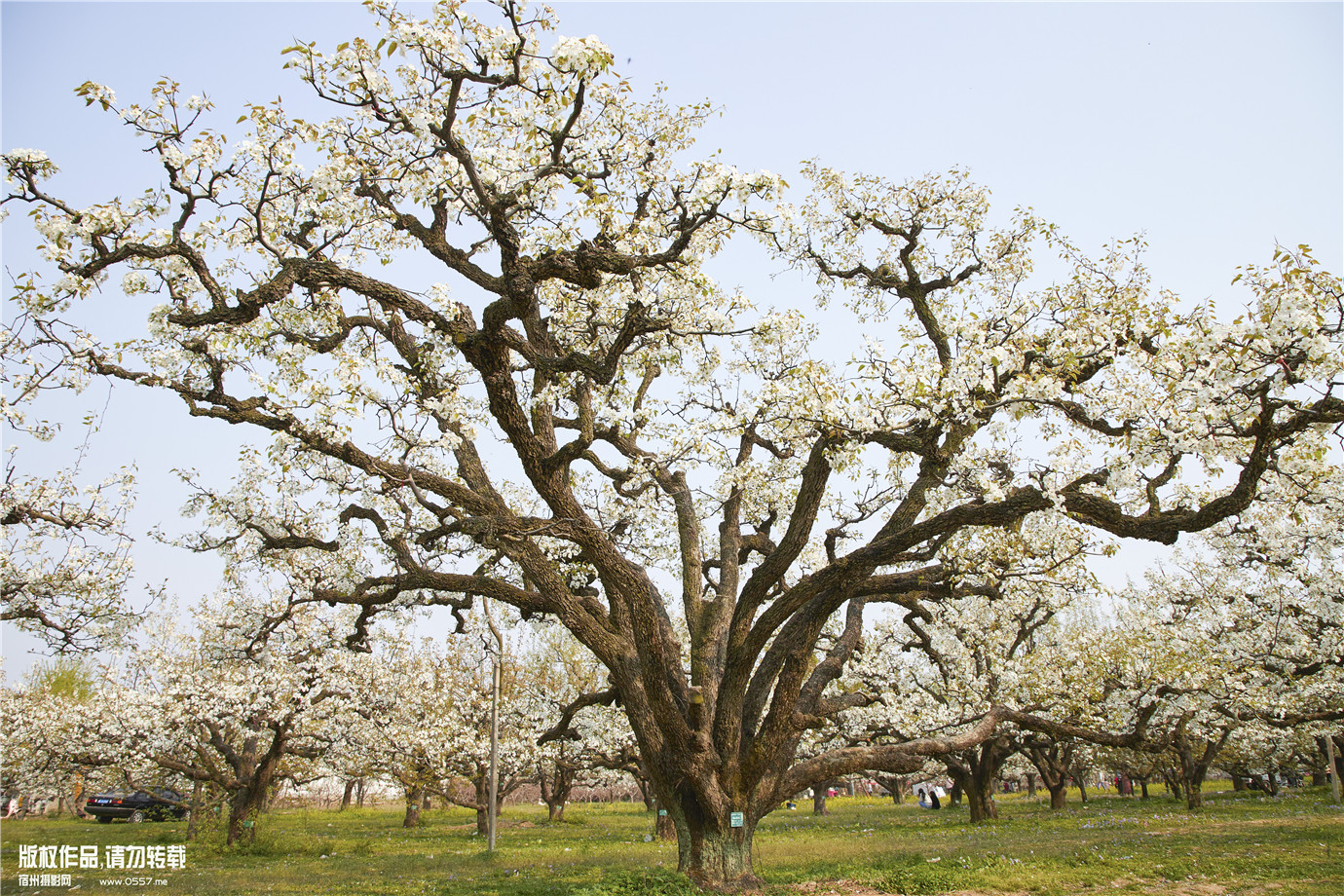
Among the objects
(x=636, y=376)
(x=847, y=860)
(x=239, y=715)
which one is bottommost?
(x=847, y=860)

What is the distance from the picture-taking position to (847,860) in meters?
14.2

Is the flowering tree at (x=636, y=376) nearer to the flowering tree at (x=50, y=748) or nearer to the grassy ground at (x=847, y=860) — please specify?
the grassy ground at (x=847, y=860)

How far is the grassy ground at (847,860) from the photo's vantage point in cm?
1062

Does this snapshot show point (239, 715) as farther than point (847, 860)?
Yes

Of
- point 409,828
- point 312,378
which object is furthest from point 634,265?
point 409,828

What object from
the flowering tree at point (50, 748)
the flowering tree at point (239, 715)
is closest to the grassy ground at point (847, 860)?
the flowering tree at point (239, 715)

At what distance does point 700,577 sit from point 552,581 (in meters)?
3.40

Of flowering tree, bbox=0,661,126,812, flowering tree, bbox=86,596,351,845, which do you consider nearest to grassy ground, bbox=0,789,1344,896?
flowering tree, bbox=86,596,351,845

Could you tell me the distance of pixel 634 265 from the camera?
8539 mm

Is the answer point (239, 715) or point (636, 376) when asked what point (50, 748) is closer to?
point (239, 715)

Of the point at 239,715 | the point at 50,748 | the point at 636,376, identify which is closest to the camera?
the point at 636,376

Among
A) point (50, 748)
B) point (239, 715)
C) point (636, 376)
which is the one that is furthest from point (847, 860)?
point (50, 748)

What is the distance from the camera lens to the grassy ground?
10.6m

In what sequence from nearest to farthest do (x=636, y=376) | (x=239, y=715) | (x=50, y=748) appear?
(x=636, y=376), (x=239, y=715), (x=50, y=748)
